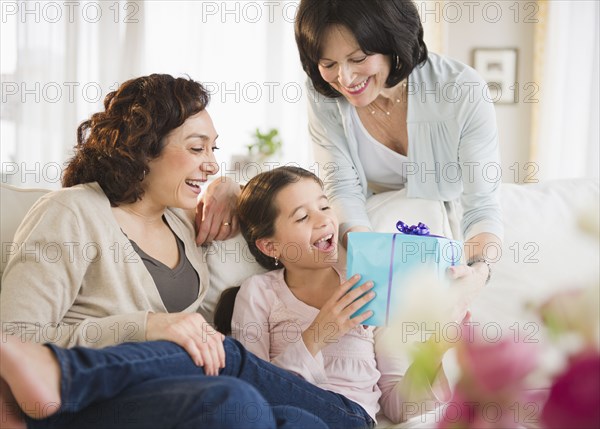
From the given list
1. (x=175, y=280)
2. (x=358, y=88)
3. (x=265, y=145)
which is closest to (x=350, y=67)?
(x=358, y=88)

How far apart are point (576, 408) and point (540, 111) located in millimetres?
5013

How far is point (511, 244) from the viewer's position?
6.84 ft

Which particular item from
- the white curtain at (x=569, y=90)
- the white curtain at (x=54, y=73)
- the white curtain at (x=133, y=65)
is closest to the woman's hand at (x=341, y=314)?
the white curtain at (x=133, y=65)

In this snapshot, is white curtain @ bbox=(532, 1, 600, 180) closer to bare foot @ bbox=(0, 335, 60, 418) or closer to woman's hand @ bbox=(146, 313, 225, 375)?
woman's hand @ bbox=(146, 313, 225, 375)

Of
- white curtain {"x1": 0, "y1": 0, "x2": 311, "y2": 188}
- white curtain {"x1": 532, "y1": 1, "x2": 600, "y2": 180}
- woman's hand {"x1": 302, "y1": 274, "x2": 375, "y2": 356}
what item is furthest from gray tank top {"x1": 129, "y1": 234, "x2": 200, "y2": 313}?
white curtain {"x1": 532, "y1": 1, "x2": 600, "y2": 180}

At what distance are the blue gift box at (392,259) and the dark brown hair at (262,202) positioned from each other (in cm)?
32

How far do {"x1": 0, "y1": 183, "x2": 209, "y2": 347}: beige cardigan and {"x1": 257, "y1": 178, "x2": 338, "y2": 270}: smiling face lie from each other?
36cm

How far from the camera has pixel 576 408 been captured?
0.44 metres

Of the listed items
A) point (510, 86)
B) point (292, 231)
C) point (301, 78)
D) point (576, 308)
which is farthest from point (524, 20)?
point (576, 308)

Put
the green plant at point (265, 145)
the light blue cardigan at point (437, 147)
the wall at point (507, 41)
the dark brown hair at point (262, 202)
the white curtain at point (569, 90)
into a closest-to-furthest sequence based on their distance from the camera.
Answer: the dark brown hair at point (262, 202)
the light blue cardigan at point (437, 147)
the green plant at point (265, 145)
the white curtain at point (569, 90)
the wall at point (507, 41)

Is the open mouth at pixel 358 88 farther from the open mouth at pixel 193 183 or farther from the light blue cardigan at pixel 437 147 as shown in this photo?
the open mouth at pixel 193 183

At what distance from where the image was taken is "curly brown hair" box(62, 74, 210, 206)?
1.65 metres

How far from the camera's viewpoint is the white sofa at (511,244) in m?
1.85

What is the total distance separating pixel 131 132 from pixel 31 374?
0.72 m
